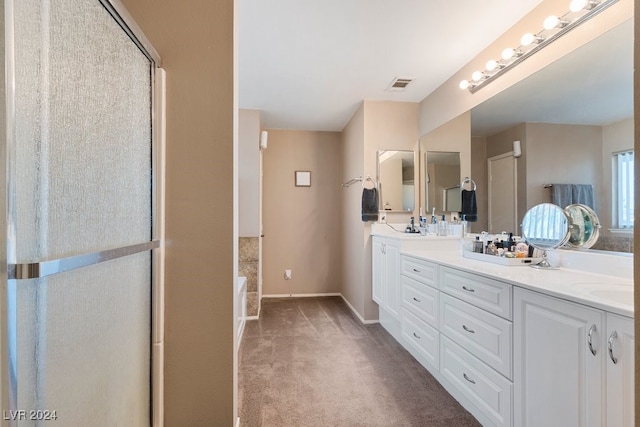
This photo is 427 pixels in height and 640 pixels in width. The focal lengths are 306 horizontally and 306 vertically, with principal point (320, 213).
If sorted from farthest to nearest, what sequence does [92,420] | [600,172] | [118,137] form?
[600,172] → [118,137] → [92,420]

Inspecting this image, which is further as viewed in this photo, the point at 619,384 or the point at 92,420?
the point at 619,384

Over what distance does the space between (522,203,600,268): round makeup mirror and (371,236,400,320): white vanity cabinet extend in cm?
102

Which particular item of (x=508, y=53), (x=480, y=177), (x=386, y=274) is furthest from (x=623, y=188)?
(x=386, y=274)

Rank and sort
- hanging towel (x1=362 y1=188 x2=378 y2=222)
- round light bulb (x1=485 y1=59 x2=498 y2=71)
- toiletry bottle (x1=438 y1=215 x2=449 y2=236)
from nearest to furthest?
round light bulb (x1=485 y1=59 x2=498 y2=71)
toiletry bottle (x1=438 y1=215 x2=449 y2=236)
hanging towel (x1=362 y1=188 x2=378 y2=222)

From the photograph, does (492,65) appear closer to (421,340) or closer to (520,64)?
(520,64)

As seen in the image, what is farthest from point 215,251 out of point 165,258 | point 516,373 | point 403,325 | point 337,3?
point 403,325

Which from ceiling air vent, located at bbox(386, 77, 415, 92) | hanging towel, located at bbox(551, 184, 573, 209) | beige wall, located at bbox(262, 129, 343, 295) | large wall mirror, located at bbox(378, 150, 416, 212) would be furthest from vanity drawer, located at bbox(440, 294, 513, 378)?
beige wall, located at bbox(262, 129, 343, 295)

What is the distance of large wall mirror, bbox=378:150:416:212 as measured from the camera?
10.9 feet

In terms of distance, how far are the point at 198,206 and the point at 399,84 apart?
2.38 meters

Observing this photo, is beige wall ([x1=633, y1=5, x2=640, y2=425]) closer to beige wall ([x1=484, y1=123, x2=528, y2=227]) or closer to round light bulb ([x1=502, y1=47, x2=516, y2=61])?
beige wall ([x1=484, y1=123, x2=528, y2=227])

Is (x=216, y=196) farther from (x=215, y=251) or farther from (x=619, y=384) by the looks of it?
(x=619, y=384)

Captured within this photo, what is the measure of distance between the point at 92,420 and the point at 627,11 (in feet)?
8.37

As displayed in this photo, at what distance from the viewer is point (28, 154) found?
604 millimetres

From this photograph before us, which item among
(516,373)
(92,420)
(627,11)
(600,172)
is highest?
(627,11)
